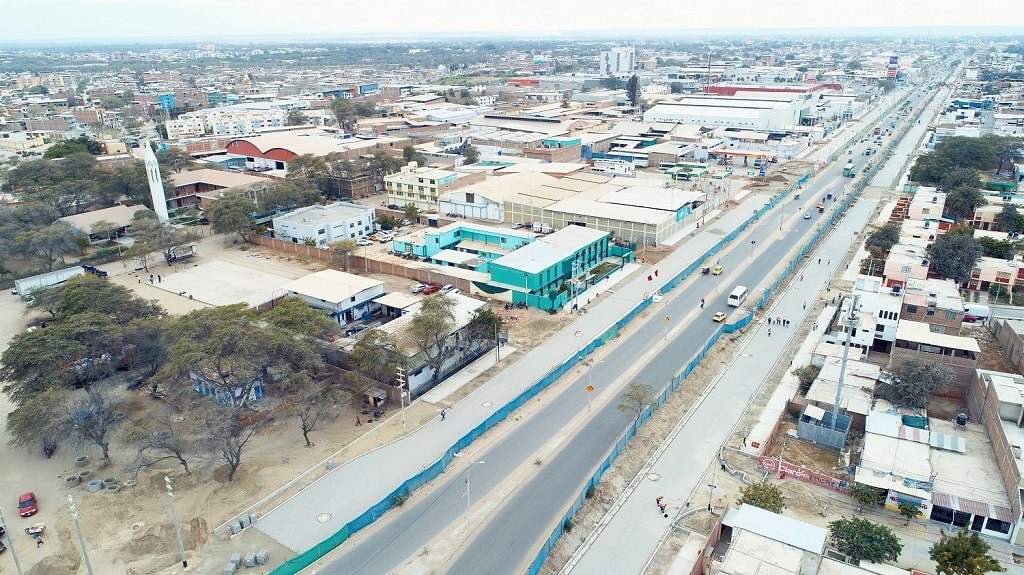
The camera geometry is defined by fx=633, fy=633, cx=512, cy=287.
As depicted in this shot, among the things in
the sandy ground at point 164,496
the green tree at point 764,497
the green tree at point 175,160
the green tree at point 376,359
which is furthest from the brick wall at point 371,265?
the green tree at point 764,497

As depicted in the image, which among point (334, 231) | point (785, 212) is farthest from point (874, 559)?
point (785, 212)

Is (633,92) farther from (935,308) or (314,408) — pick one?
(314,408)

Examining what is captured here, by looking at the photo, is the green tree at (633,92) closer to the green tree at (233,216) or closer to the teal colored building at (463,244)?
the teal colored building at (463,244)

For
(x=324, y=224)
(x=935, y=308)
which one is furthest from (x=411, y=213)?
(x=935, y=308)

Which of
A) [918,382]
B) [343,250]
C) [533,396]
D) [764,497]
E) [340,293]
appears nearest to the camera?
[764,497]

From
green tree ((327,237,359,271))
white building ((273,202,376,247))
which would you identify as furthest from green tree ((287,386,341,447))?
white building ((273,202,376,247))

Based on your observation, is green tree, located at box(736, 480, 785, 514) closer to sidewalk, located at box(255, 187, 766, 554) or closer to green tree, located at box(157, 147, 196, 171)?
sidewalk, located at box(255, 187, 766, 554)

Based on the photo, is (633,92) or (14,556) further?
(633,92)
